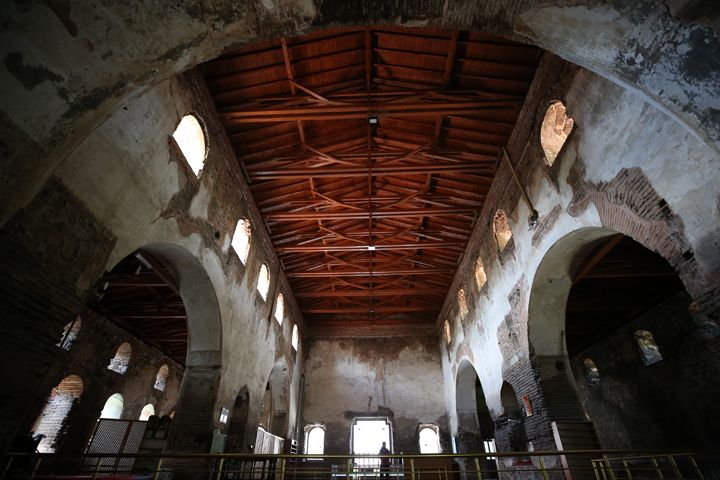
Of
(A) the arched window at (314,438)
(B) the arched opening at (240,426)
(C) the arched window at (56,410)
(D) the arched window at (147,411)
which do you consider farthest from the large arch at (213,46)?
(A) the arched window at (314,438)

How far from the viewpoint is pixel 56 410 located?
506 inches

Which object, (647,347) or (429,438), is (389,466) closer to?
(429,438)

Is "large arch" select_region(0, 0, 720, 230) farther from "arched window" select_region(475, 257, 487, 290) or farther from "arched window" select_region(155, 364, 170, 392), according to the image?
"arched window" select_region(155, 364, 170, 392)

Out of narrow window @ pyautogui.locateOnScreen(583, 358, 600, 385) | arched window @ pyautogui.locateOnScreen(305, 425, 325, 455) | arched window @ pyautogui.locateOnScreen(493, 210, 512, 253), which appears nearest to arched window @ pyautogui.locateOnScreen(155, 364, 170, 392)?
arched window @ pyautogui.locateOnScreen(305, 425, 325, 455)

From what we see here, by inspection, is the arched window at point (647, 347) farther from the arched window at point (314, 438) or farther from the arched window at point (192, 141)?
the arched window at point (192, 141)

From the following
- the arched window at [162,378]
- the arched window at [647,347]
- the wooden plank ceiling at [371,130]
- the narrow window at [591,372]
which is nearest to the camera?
the wooden plank ceiling at [371,130]

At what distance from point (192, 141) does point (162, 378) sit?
48.5ft

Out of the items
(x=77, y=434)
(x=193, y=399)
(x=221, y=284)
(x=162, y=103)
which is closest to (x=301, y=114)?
(x=162, y=103)

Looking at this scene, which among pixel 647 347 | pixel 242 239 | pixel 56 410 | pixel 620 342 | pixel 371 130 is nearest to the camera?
pixel 371 130

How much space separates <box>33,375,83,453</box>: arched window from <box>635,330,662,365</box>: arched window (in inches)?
782

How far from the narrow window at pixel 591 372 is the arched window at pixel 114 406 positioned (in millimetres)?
19368

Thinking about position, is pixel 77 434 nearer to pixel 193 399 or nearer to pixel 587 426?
pixel 193 399

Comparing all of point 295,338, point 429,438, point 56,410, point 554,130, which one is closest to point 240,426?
point 295,338

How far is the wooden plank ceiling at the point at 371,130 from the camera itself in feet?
24.8
